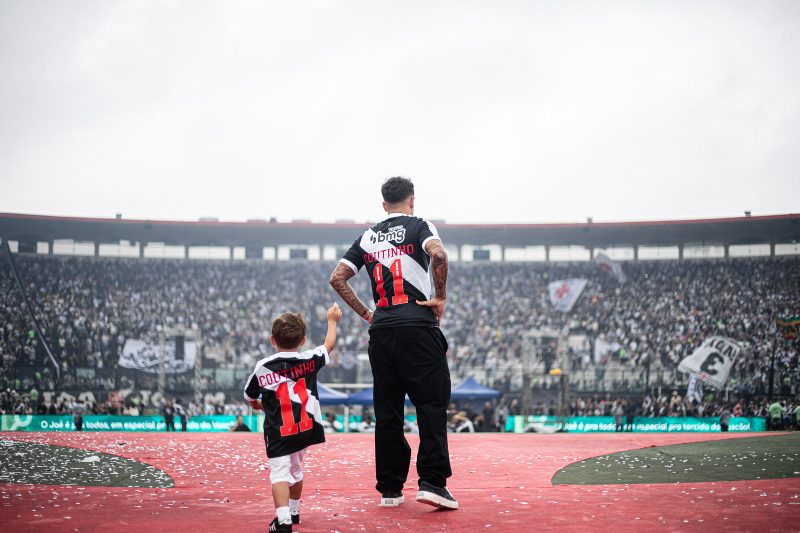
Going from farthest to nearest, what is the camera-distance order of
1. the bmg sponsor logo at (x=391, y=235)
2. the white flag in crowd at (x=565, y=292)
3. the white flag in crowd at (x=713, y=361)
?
the white flag in crowd at (x=565, y=292) < the white flag in crowd at (x=713, y=361) < the bmg sponsor logo at (x=391, y=235)

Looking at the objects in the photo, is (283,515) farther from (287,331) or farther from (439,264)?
(439,264)

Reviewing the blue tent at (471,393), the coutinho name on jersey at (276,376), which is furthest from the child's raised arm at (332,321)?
the blue tent at (471,393)

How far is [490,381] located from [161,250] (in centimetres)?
2073

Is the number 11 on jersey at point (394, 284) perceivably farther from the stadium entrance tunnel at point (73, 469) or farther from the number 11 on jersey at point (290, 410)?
the stadium entrance tunnel at point (73, 469)

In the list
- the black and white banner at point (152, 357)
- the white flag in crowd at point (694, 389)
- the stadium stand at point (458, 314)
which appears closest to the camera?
the white flag in crowd at point (694, 389)

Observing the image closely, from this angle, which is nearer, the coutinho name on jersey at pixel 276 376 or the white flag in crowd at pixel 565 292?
the coutinho name on jersey at pixel 276 376

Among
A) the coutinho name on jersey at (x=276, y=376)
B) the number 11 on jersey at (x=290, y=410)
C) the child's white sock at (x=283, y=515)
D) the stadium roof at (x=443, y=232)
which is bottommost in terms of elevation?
the child's white sock at (x=283, y=515)

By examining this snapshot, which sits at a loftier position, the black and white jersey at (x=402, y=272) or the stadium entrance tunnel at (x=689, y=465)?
the black and white jersey at (x=402, y=272)

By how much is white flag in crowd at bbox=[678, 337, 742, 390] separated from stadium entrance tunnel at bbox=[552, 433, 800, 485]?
67.7ft

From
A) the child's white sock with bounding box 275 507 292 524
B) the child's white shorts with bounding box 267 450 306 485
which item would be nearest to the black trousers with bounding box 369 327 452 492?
the child's white shorts with bounding box 267 450 306 485

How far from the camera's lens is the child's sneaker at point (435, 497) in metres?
4.34

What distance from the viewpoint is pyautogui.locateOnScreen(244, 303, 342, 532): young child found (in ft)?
14.0

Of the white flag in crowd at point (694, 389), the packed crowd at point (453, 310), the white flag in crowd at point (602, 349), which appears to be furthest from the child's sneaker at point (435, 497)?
the white flag in crowd at point (602, 349)

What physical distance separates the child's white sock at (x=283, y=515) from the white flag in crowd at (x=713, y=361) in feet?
89.6
